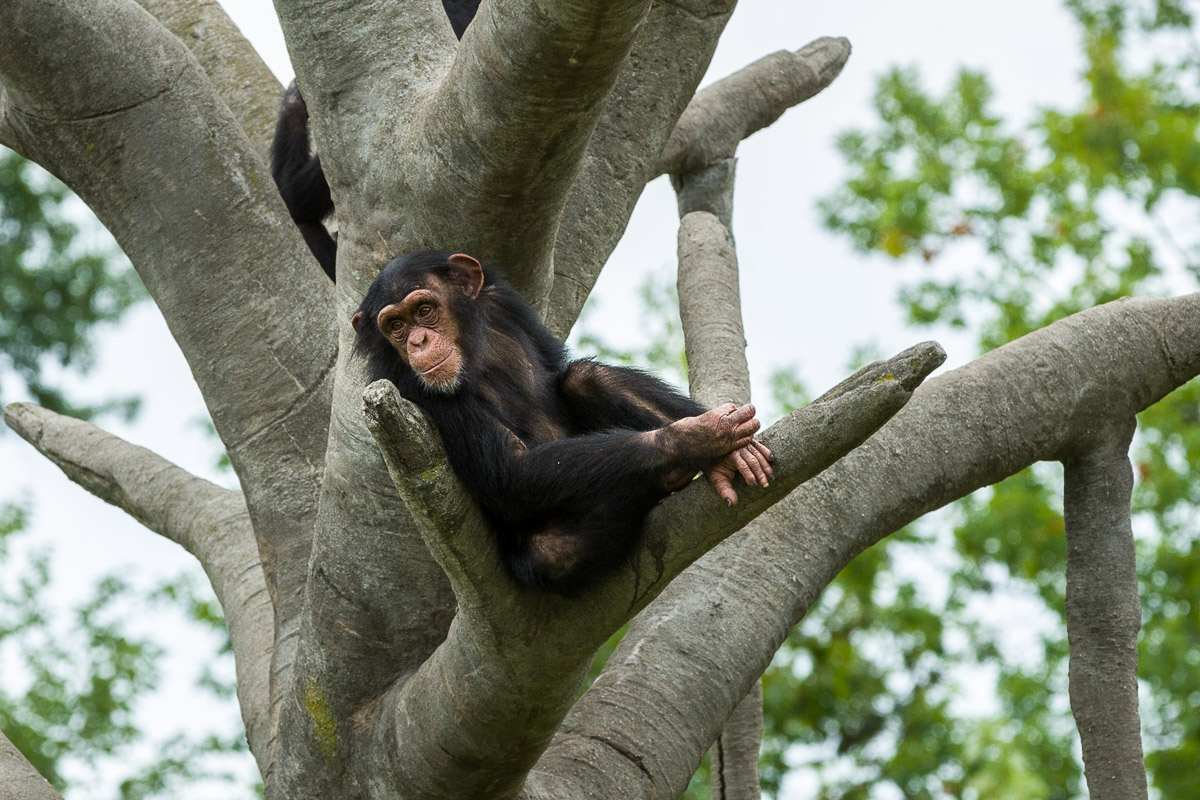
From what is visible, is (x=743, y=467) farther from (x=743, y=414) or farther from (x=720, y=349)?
(x=720, y=349)

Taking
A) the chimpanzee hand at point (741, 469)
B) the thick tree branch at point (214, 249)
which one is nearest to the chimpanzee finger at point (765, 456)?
the chimpanzee hand at point (741, 469)

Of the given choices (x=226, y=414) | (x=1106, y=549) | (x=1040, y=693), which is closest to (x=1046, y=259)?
(x=1040, y=693)

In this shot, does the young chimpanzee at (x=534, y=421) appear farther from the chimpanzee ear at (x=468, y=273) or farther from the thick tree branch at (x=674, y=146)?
the thick tree branch at (x=674, y=146)

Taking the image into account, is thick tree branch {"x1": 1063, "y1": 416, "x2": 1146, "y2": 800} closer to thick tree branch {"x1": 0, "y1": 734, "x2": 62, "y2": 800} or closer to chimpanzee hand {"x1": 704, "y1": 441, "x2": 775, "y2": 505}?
chimpanzee hand {"x1": 704, "y1": 441, "x2": 775, "y2": 505}

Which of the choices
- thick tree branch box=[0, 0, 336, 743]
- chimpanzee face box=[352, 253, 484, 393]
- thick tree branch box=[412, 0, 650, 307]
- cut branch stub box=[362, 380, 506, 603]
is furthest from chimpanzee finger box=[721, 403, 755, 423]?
thick tree branch box=[0, 0, 336, 743]

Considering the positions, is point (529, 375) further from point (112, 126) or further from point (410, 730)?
point (112, 126)

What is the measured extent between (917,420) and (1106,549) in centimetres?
86

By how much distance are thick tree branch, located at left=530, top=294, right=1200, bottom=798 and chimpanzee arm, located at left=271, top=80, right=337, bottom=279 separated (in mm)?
2392

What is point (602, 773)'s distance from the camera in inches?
138

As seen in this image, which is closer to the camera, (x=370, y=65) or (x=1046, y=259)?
(x=370, y=65)

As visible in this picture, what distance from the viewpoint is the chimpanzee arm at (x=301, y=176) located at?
5441mm

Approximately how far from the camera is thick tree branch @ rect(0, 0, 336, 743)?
416 centimetres

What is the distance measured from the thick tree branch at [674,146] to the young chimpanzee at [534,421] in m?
0.72

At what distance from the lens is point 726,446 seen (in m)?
2.58
